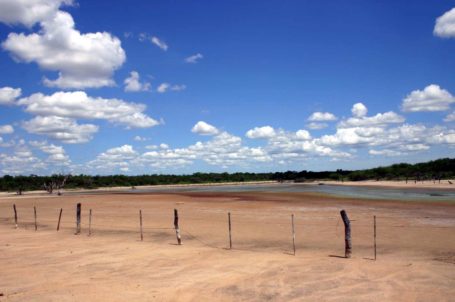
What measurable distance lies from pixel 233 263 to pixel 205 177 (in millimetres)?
156769

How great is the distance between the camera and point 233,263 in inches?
668

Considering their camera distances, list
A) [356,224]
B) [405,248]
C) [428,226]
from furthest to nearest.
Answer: [356,224]
[428,226]
[405,248]

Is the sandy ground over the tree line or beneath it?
beneath

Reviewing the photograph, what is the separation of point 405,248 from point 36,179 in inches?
4594

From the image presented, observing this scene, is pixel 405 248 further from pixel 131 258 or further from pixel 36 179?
pixel 36 179

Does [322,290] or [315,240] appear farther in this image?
[315,240]

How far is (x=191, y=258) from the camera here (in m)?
18.1

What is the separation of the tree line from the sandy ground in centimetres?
6921

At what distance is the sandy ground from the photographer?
12.8 metres

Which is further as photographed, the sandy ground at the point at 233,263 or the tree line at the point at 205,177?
the tree line at the point at 205,177

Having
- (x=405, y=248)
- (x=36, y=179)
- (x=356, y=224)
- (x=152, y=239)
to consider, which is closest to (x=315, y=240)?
(x=405, y=248)

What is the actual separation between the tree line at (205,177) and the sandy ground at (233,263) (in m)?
69.2

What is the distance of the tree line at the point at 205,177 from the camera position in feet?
356

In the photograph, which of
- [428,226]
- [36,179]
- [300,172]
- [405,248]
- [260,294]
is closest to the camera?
[260,294]
